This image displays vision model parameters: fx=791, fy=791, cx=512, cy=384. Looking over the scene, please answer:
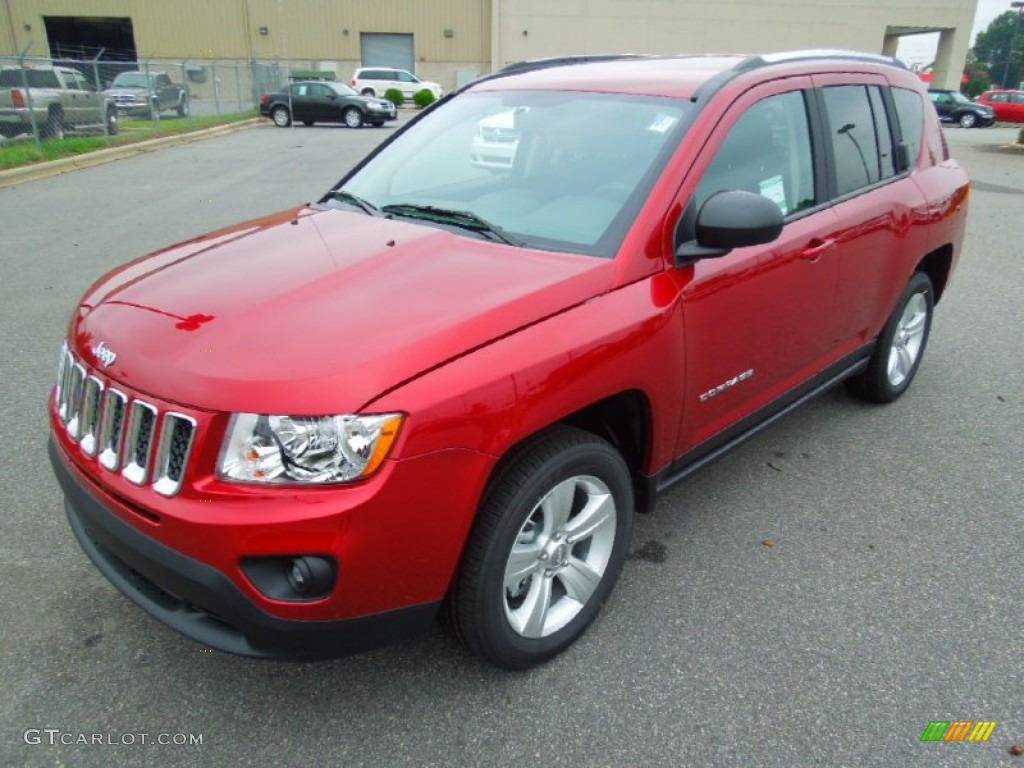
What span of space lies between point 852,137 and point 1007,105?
40502 mm

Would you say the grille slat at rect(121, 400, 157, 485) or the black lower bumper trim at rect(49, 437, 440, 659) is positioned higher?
the grille slat at rect(121, 400, 157, 485)

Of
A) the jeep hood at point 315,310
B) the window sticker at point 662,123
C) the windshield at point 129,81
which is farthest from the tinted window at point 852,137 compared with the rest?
the windshield at point 129,81

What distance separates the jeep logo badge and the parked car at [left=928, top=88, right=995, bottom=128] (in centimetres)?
3979

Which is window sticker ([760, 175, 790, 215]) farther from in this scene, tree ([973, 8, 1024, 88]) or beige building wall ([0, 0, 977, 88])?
tree ([973, 8, 1024, 88])

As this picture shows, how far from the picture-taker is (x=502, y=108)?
343 cm

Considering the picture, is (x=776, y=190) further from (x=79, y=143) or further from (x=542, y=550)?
(x=79, y=143)

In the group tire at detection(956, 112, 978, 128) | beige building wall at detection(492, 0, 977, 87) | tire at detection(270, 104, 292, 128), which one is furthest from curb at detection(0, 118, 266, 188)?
tire at detection(956, 112, 978, 128)

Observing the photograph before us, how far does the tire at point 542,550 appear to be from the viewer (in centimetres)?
225

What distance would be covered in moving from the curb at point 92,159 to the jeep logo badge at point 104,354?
12.3 metres

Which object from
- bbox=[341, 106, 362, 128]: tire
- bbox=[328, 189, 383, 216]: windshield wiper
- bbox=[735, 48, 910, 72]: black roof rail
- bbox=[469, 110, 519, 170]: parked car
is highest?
bbox=[735, 48, 910, 72]: black roof rail

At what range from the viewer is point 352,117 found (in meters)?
26.8

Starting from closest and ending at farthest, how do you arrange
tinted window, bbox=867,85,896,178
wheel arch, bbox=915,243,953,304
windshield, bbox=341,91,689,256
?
windshield, bbox=341,91,689,256 → tinted window, bbox=867,85,896,178 → wheel arch, bbox=915,243,953,304

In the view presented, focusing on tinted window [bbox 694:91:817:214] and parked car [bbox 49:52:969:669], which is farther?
tinted window [bbox 694:91:817:214]

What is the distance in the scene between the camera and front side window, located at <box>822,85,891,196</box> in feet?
11.6
